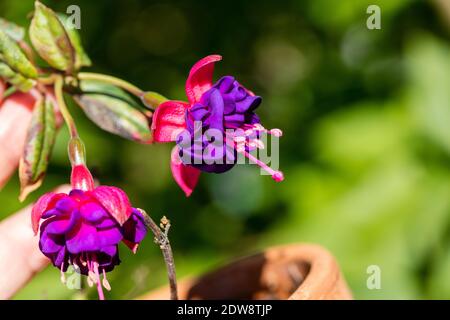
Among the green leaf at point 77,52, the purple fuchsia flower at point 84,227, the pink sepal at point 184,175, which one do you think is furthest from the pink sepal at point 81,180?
the green leaf at point 77,52

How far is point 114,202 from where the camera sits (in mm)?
747

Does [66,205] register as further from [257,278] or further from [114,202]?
[257,278]

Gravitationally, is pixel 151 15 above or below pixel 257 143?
above

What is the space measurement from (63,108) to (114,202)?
228 mm

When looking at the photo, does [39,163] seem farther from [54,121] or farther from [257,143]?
[257,143]

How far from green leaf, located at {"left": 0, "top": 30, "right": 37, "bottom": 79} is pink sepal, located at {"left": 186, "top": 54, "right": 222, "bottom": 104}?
0.26 m

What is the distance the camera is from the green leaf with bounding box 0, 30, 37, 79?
3.06ft

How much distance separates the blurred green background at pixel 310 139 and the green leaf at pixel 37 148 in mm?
513

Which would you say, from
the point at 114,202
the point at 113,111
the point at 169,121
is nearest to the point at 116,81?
the point at 113,111

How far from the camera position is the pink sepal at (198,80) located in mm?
824

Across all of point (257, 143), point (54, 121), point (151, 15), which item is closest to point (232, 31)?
point (151, 15)

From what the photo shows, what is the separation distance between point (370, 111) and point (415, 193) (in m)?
0.24

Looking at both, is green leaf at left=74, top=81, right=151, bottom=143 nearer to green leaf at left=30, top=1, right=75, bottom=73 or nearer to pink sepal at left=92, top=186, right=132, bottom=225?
green leaf at left=30, top=1, right=75, bottom=73

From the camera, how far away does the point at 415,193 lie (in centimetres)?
152
